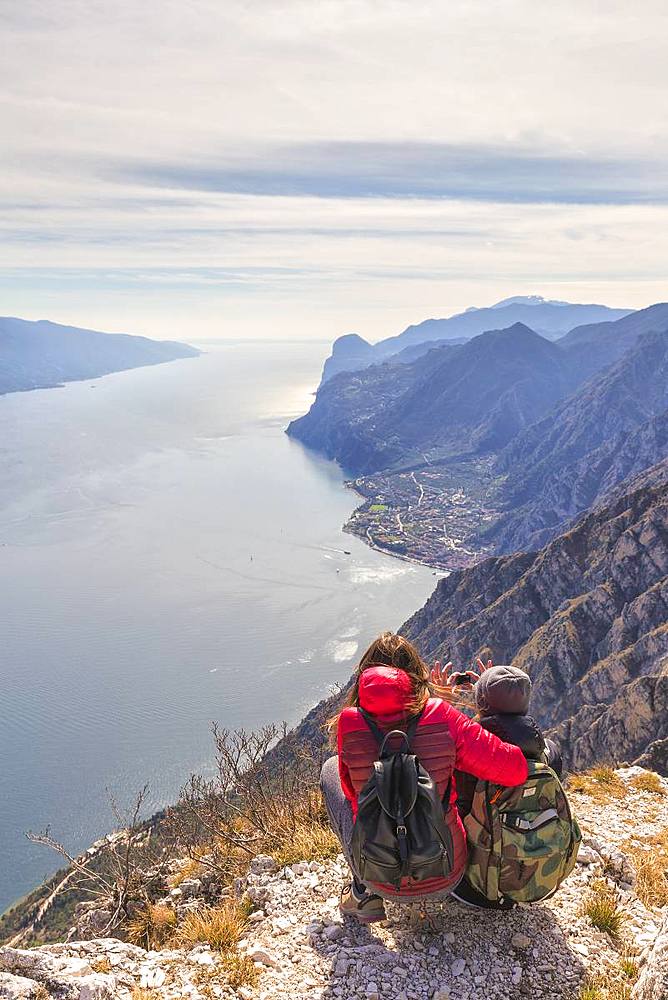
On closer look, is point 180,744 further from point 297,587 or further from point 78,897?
point 297,587

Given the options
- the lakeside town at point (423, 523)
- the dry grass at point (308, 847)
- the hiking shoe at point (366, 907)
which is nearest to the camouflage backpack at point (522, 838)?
the hiking shoe at point (366, 907)

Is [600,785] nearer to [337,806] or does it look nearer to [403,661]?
[337,806]

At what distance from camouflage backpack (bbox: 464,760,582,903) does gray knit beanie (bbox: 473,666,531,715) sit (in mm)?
462

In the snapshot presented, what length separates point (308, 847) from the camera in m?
6.57

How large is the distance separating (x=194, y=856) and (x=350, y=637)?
79167 millimetres

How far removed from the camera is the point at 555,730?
1577 inches

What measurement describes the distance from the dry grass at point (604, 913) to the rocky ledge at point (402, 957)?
1cm

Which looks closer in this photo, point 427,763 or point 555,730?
point 427,763

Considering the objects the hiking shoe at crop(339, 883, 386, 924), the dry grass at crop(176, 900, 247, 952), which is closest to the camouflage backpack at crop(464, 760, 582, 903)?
the hiking shoe at crop(339, 883, 386, 924)

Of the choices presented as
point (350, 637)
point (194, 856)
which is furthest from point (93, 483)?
point (194, 856)

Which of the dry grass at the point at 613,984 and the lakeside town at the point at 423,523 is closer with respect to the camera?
the dry grass at the point at 613,984

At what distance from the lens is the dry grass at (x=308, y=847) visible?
6.47 meters

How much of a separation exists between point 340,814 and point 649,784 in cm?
634

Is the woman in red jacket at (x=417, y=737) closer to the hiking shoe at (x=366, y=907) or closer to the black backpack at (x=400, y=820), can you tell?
Result: the black backpack at (x=400, y=820)
